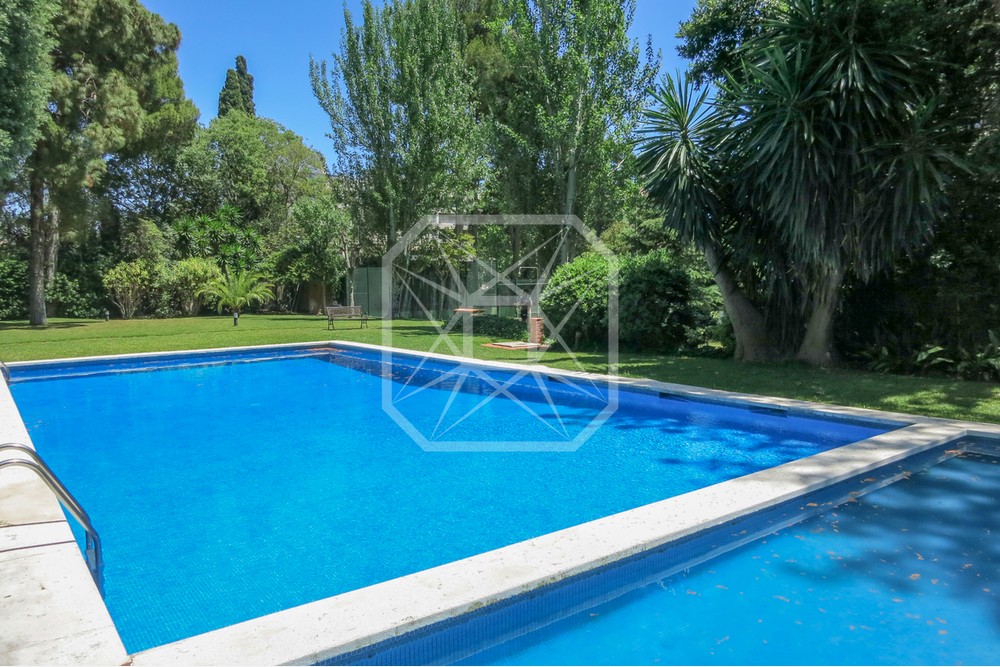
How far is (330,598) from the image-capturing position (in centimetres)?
287

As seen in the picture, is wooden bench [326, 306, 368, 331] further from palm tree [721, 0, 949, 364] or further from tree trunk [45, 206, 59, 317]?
palm tree [721, 0, 949, 364]

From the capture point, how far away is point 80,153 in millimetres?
19719

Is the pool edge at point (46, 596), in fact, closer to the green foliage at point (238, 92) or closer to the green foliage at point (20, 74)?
the green foliage at point (20, 74)

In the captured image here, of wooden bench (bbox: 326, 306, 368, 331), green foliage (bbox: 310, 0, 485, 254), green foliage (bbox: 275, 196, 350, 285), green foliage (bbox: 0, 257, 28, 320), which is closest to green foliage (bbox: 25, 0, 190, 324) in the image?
green foliage (bbox: 0, 257, 28, 320)

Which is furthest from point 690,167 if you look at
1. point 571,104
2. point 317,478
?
point 317,478

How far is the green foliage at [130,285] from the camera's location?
24938 mm

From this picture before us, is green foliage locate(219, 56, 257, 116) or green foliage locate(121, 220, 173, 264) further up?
green foliage locate(219, 56, 257, 116)

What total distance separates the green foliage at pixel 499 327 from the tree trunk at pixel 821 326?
24.1 ft

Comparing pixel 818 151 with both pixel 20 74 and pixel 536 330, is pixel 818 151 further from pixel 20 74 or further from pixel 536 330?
pixel 20 74

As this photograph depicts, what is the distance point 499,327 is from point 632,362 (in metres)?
6.52

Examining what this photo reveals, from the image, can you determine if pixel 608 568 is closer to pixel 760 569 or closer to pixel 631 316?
pixel 760 569

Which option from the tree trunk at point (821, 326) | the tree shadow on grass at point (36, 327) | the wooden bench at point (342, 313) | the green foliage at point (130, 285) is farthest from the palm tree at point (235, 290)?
the tree trunk at point (821, 326)

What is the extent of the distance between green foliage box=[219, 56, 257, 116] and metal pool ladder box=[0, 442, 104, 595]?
42.6 meters

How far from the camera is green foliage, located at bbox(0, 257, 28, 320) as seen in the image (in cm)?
2317
